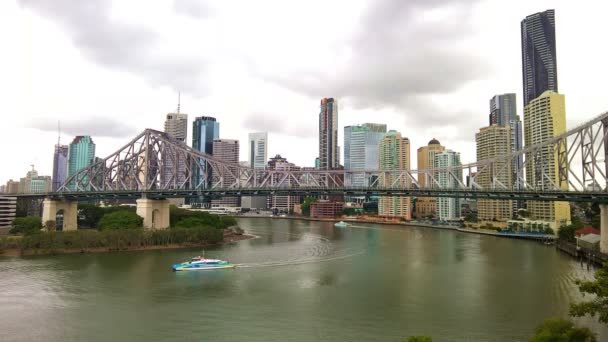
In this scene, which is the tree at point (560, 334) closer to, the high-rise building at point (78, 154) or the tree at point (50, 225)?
the tree at point (50, 225)

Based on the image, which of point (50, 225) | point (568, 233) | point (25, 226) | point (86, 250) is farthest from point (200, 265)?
point (568, 233)

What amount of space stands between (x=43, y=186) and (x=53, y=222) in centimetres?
8519

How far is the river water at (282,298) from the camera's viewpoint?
51.5ft

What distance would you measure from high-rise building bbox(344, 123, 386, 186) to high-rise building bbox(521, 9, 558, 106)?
63.4 metres

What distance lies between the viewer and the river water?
15687mm

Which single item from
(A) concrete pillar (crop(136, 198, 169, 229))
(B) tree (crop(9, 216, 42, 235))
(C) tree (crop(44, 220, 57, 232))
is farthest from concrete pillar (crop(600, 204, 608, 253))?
(C) tree (crop(44, 220, 57, 232))

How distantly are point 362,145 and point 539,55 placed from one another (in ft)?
258

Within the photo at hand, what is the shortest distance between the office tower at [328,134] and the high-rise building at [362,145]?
19.3 ft

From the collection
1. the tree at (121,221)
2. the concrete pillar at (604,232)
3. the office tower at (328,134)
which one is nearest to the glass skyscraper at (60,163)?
the office tower at (328,134)

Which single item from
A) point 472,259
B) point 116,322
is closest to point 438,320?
point 116,322

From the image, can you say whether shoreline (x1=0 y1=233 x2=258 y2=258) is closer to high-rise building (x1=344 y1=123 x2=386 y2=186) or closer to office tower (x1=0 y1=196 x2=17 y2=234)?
office tower (x1=0 y1=196 x2=17 y2=234)

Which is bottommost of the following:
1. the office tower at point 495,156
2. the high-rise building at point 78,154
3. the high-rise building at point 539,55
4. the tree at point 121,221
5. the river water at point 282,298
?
the river water at point 282,298

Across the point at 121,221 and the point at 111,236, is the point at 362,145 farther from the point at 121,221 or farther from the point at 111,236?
the point at 111,236

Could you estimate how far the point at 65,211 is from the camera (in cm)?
5278
